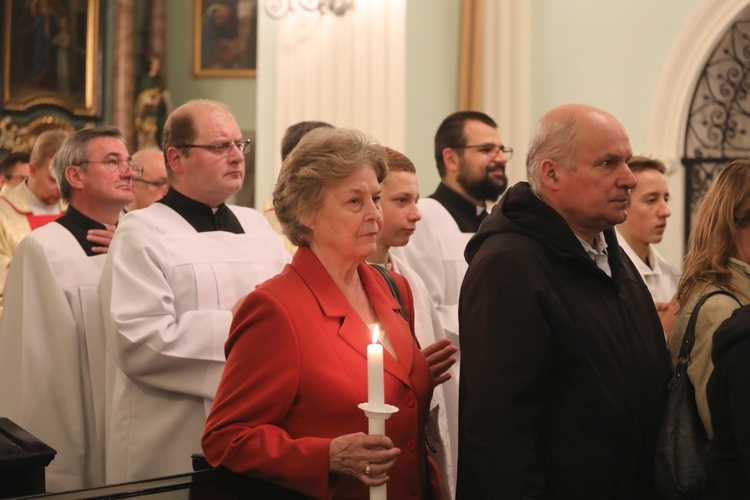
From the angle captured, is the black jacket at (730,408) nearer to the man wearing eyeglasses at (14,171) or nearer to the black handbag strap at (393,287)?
the black handbag strap at (393,287)

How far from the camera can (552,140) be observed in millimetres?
3146

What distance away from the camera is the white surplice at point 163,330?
13.1 feet

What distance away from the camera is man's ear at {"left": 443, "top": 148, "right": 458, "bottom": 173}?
19.5 feet

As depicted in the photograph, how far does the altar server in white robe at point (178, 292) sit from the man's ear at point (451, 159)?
1714 mm

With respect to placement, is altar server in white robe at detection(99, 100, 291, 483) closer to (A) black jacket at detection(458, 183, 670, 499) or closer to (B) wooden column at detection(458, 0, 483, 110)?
(A) black jacket at detection(458, 183, 670, 499)

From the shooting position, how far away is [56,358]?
4574 millimetres

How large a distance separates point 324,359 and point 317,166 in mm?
559

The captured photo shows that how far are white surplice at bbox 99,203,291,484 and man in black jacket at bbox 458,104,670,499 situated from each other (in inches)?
53.7

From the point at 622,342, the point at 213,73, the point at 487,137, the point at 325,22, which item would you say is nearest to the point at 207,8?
the point at 213,73

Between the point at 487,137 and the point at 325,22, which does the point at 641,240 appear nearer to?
the point at 487,137

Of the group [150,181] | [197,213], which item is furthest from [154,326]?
[150,181]

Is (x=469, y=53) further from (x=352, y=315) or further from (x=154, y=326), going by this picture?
(x=352, y=315)

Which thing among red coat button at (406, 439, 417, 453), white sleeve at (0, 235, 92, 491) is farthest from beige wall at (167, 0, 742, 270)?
red coat button at (406, 439, 417, 453)

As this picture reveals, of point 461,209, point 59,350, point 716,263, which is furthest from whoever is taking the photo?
point 461,209
